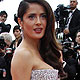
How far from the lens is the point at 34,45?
4.88 feet

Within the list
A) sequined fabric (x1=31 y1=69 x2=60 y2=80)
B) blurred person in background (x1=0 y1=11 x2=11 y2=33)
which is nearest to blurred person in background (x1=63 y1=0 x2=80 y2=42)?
blurred person in background (x1=0 y1=11 x2=11 y2=33)

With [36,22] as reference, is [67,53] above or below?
below

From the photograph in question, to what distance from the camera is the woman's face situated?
1355 millimetres

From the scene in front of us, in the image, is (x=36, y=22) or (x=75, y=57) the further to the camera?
(x=75, y=57)

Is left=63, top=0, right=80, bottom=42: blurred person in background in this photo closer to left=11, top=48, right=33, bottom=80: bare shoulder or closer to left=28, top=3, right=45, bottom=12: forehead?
left=28, top=3, right=45, bottom=12: forehead

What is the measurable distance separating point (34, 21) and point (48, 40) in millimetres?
250

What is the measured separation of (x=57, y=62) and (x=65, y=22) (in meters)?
3.53

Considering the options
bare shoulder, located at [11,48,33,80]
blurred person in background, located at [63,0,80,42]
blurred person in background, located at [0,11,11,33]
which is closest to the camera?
bare shoulder, located at [11,48,33,80]

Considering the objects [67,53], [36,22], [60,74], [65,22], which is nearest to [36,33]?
[36,22]

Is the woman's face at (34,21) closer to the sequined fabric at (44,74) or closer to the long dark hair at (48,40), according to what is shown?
the long dark hair at (48,40)

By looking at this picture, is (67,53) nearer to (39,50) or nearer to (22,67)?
(39,50)

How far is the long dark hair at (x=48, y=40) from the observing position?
4.66 feet

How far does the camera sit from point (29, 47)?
142 cm

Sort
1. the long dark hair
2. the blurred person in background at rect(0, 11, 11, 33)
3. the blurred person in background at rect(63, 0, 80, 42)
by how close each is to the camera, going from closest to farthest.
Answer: the long dark hair → the blurred person in background at rect(63, 0, 80, 42) → the blurred person in background at rect(0, 11, 11, 33)
